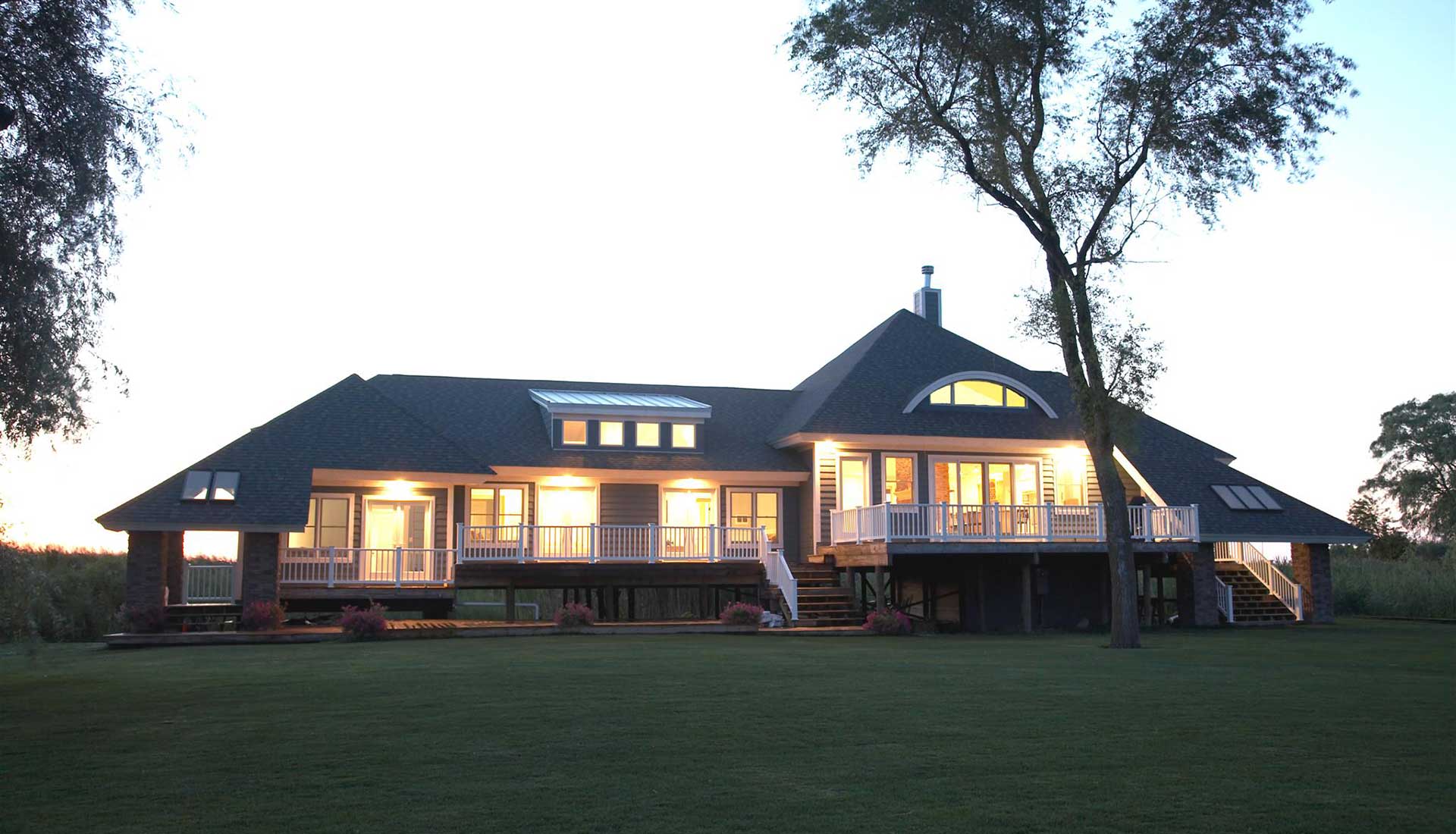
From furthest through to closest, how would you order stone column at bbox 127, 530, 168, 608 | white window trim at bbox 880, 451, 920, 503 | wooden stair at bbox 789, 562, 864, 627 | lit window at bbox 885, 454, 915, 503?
lit window at bbox 885, 454, 915, 503
white window trim at bbox 880, 451, 920, 503
wooden stair at bbox 789, 562, 864, 627
stone column at bbox 127, 530, 168, 608

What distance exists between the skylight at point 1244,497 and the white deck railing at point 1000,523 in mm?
2659

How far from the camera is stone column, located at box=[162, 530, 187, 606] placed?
25859 millimetres

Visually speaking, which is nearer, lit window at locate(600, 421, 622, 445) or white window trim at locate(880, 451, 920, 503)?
white window trim at locate(880, 451, 920, 503)

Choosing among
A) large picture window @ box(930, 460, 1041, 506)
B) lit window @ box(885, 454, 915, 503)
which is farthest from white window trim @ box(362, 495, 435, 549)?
large picture window @ box(930, 460, 1041, 506)

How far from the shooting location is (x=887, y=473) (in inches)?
1141

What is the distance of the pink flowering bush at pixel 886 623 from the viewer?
24.1 metres

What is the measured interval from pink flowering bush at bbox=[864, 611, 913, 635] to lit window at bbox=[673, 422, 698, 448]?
285 inches

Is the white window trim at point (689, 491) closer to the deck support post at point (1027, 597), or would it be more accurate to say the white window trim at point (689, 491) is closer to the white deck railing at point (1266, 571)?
the deck support post at point (1027, 597)

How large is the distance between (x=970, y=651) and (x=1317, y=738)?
9202 millimetres

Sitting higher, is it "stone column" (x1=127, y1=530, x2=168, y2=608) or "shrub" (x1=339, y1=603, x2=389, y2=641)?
"stone column" (x1=127, y1=530, x2=168, y2=608)

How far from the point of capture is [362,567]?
86.1ft

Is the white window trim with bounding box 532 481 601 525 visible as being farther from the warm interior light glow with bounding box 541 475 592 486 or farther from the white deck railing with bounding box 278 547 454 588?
the white deck railing with bounding box 278 547 454 588

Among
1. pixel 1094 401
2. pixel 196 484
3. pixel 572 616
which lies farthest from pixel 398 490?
pixel 1094 401

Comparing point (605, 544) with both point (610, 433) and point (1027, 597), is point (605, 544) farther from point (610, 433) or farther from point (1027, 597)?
point (1027, 597)
